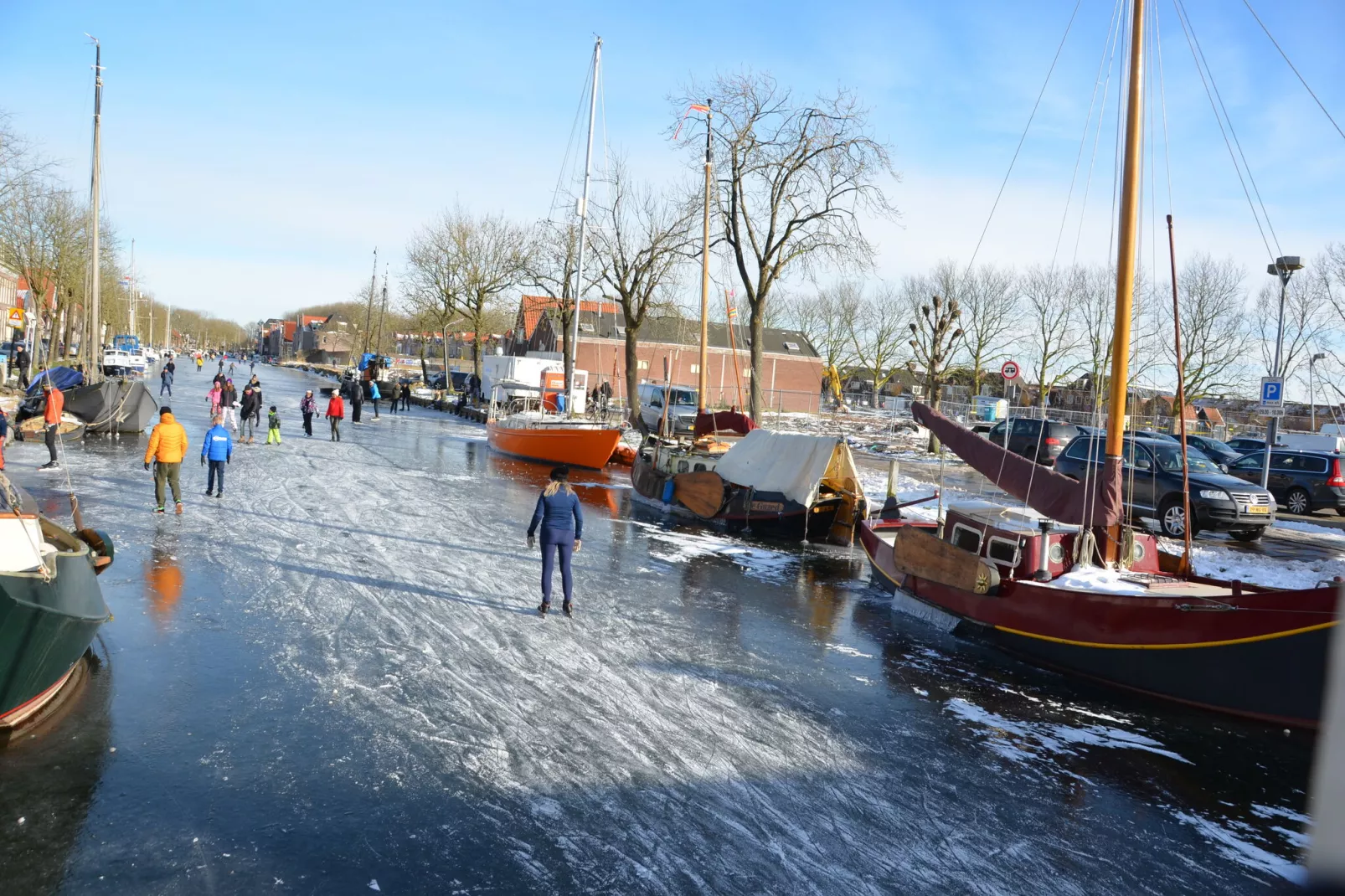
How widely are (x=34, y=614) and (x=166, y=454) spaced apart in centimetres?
980

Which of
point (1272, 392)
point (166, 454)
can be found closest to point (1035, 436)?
point (1272, 392)

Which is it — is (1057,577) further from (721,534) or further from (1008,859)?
(721,534)

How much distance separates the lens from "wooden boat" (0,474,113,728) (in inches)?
222

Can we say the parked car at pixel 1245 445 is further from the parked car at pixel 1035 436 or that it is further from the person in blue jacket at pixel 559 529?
the person in blue jacket at pixel 559 529

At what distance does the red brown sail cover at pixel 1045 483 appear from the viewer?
10695 millimetres

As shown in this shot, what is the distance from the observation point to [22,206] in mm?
43312

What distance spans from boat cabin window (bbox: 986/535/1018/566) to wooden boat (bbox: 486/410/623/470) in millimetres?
16209

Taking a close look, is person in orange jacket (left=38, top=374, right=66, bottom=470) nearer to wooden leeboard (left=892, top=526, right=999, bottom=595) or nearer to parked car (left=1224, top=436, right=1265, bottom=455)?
wooden leeboard (left=892, top=526, right=999, bottom=595)

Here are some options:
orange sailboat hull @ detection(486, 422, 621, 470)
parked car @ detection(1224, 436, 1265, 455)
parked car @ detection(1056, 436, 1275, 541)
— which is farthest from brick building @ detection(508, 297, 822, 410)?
parked car @ detection(1056, 436, 1275, 541)

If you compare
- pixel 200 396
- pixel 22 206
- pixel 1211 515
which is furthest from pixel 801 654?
pixel 22 206

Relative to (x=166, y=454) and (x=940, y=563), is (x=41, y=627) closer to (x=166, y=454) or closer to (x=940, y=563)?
(x=940, y=563)

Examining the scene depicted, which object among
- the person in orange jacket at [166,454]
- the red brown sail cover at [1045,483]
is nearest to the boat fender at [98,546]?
the person in orange jacket at [166,454]

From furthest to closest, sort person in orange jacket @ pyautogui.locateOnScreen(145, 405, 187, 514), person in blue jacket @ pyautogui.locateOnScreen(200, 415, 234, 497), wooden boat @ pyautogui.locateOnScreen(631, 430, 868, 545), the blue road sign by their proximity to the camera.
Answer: the blue road sign → wooden boat @ pyautogui.locateOnScreen(631, 430, 868, 545) → person in blue jacket @ pyautogui.locateOnScreen(200, 415, 234, 497) → person in orange jacket @ pyautogui.locateOnScreen(145, 405, 187, 514)

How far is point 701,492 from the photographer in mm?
19469
